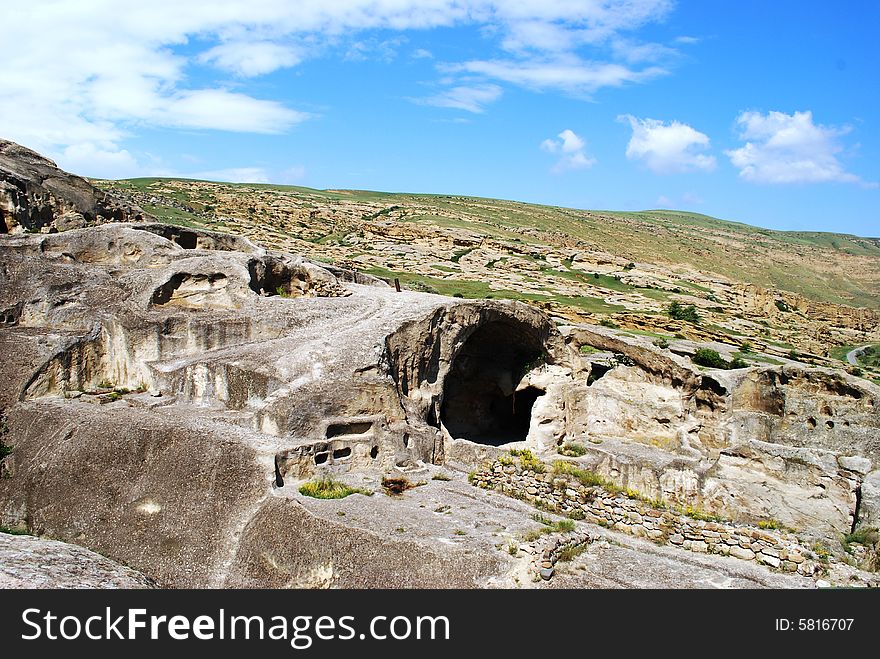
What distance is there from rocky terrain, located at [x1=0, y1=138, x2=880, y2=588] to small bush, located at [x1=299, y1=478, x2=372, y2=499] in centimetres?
7

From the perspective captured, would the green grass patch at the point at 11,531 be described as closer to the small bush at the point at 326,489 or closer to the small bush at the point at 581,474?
the small bush at the point at 326,489

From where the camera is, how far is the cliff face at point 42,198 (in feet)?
71.6

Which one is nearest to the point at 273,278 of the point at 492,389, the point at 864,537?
the point at 492,389

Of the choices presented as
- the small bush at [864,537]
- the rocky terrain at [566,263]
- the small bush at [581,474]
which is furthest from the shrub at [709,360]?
the small bush at [864,537]

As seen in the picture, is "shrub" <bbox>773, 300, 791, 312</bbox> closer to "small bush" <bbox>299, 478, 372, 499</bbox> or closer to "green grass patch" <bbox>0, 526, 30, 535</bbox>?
"small bush" <bbox>299, 478, 372, 499</bbox>

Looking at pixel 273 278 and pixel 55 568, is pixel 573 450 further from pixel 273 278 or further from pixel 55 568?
pixel 55 568

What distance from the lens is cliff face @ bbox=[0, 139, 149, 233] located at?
71.6 ft

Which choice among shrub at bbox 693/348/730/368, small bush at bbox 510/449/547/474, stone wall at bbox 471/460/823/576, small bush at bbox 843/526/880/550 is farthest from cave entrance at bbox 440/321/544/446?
small bush at bbox 843/526/880/550

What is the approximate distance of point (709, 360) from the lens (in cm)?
2091

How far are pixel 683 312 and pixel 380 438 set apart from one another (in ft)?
107

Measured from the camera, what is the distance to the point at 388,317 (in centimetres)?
1656

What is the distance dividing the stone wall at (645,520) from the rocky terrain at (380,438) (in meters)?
0.05
